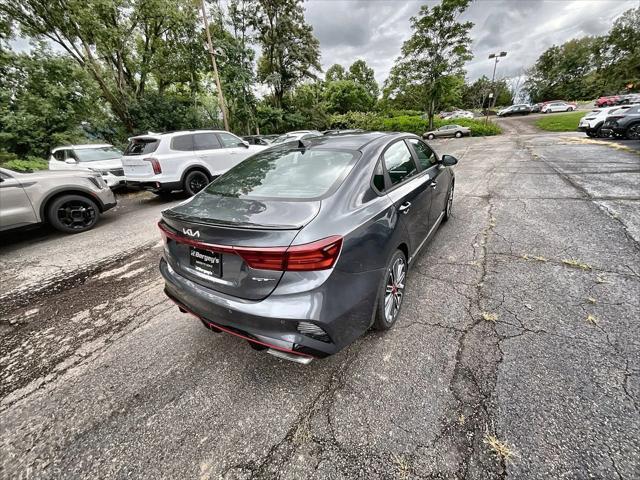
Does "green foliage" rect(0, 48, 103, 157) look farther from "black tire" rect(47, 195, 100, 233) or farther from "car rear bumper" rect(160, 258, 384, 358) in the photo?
"car rear bumper" rect(160, 258, 384, 358)

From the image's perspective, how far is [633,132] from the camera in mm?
11828

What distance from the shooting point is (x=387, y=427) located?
157 cm

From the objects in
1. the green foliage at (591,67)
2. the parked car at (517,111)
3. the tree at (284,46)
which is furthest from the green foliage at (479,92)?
the tree at (284,46)

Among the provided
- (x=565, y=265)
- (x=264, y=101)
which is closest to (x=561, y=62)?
(x=264, y=101)

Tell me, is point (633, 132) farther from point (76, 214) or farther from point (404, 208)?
point (76, 214)

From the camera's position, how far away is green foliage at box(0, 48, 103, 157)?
876 centimetres

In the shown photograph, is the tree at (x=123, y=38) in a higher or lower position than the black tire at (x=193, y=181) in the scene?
higher

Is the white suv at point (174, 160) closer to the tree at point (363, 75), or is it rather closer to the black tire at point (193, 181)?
the black tire at point (193, 181)

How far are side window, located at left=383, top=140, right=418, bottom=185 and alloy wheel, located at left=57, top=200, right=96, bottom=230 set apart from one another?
5.77 meters

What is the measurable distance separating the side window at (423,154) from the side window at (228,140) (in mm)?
5853

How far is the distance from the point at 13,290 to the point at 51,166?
6.17 m

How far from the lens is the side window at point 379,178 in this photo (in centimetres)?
217

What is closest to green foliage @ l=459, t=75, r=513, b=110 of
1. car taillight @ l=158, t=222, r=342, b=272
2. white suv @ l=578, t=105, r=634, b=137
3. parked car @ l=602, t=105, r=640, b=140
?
white suv @ l=578, t=105, r=634, b=137

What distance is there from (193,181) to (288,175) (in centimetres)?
564
